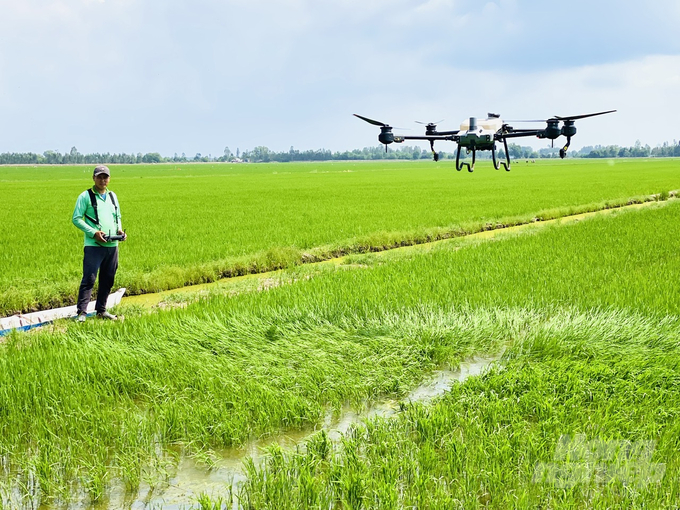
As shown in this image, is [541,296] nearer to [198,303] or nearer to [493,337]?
[493,337]

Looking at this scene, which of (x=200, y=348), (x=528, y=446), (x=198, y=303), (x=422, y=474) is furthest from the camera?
(x=198, y=303)

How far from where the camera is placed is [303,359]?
5004 mm

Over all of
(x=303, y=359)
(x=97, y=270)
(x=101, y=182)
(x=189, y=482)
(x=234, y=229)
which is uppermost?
(x=101, y=182)

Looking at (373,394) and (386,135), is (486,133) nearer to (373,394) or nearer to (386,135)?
(386,135)

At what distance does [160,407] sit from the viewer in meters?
4.07

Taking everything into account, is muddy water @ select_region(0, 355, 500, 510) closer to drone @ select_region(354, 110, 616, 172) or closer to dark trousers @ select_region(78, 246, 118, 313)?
drone @ select_region(354, 110, 616, 172)

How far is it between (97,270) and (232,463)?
3.84 metres

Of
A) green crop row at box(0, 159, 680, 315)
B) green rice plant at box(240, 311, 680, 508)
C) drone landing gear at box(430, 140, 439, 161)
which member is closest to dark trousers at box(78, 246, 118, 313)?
green crop row at box(0, 159, 680, 315)

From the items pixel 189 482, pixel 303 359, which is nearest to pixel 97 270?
pixel 303 359

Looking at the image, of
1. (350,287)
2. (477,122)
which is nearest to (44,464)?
(477,122)

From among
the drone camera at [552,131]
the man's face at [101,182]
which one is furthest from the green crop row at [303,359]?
the drone camera at [552,131]

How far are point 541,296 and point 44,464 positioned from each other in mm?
5586

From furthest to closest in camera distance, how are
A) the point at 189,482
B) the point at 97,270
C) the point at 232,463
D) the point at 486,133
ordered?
the point at 97,270
the point at 486,133
the point at 232,463
the point at 189,482

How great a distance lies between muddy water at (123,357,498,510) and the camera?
3.09 m
